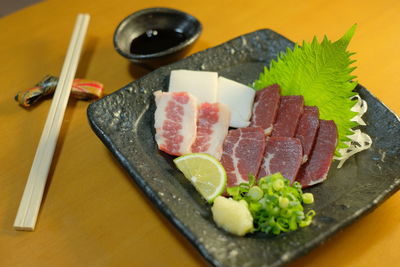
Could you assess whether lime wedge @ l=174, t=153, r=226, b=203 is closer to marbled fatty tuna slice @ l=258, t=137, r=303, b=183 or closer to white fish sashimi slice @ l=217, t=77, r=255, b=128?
marbled fatty tuna slice @ l=258, t=137, r=303, b=183

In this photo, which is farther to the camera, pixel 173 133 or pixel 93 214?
pixel 173 133

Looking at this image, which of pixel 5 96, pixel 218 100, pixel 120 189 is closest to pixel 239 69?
pixel 218 100

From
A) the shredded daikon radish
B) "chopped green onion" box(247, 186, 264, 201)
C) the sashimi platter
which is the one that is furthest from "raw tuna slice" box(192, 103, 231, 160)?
the shredded daikon radish

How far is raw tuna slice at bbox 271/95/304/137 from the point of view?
8.15ft

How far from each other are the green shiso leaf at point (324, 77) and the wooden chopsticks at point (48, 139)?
1.36 metres

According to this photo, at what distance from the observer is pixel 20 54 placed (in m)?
3.29

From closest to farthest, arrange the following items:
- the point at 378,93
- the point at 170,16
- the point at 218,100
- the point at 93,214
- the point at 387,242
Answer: the point at 387,242
the point at 93,214
the point at 218,100
the point at 378,93
the point at 170,16

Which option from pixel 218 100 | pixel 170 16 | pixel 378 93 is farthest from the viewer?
pixel 170 16

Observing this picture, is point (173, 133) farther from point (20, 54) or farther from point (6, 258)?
point (20, 54)

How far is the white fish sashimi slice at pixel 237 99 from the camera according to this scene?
8.66 ft

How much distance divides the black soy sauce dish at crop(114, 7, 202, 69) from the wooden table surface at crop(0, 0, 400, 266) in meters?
0.19

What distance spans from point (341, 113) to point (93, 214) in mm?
1525

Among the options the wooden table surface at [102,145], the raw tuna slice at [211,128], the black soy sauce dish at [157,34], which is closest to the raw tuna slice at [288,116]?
the raw tuna slice at [211,128]

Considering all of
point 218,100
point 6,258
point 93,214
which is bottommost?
point 6,258
